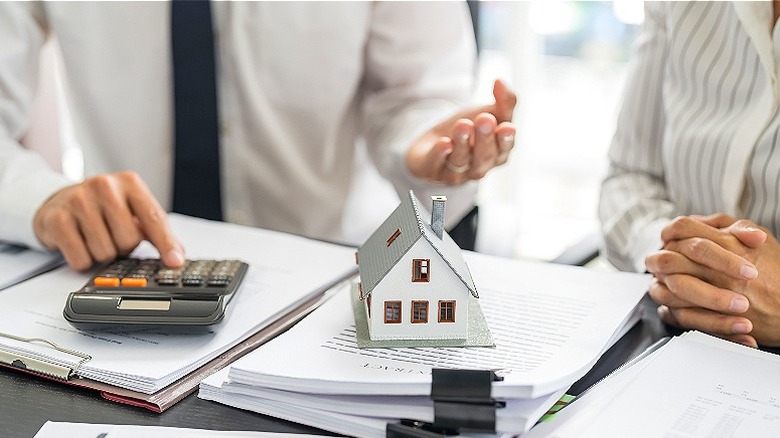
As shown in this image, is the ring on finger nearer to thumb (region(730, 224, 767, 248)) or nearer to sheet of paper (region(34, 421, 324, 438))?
thumb (region(730, 224, 767, 248))

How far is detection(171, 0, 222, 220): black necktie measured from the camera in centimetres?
138

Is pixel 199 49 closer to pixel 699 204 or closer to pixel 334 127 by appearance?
pixel 334 127

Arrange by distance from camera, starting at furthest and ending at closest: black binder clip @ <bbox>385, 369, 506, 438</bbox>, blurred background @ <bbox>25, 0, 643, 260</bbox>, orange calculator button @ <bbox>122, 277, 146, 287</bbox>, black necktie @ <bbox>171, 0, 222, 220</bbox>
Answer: blurred background @ <bbox>25, 0, 643, 260</bbox> → black necktie @ <bbox>171, 0, 222, 220</bbox> → orange calculator button @ <bbox>122, 277, 146, 287</bbox> → black binder clip @ <bbox>385, 369, 506, 438</bbox>

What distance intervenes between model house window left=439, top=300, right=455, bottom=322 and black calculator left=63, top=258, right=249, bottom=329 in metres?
0.20

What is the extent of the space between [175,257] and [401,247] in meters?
0.29

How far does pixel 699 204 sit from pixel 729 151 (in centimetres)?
10

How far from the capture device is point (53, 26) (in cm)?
139

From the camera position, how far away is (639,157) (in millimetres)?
1195

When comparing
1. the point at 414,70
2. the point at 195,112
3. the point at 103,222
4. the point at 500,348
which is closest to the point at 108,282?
the point at 103,222

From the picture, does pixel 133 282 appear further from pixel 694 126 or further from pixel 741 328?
pixel 694 126

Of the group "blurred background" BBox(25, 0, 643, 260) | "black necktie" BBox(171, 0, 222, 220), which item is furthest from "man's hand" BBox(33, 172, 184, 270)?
"blurred background" BBox(25, 0, 643, 260)

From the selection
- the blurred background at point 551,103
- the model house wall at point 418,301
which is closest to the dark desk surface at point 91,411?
the model house wall at point 418,301

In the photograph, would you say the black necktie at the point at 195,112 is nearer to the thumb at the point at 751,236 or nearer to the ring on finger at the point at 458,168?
the ring on finger at the point at 458,168

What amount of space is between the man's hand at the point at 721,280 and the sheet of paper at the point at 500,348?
1.5 inches
